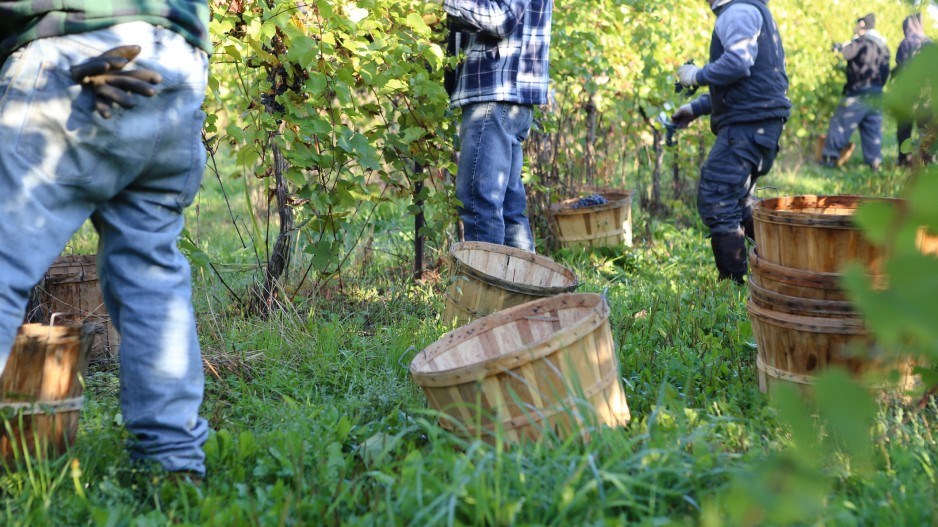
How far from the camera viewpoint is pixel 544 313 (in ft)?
9.40

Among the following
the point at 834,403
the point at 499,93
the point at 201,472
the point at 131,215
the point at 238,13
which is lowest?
the point at 201,472

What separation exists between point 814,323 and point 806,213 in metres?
0.34

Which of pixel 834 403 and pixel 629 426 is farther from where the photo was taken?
pixel 629 426

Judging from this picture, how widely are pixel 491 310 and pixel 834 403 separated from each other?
7.98 feet

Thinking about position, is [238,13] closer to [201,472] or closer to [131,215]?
[131,215]

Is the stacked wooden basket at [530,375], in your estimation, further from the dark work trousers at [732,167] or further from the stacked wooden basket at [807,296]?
the dark work trousers at [732,167]

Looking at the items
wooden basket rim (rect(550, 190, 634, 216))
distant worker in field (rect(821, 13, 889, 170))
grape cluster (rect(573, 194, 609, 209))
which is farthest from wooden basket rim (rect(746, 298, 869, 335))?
distant worker in field (rect(821, 13, 889, 170))

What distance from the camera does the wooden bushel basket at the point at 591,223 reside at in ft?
18.8

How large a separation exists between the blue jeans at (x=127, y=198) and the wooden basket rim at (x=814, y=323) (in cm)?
176

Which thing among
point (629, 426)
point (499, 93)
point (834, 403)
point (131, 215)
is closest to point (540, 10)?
point (499, 93)

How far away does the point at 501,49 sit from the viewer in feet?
13.3

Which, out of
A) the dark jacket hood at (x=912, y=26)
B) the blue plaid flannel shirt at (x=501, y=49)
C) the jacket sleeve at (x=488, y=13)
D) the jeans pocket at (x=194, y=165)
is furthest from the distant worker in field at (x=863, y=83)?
the jeans pocket at (x=194, y=165)

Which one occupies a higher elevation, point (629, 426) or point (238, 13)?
point (238, 13)

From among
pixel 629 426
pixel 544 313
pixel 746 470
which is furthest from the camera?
pixel 544 313
